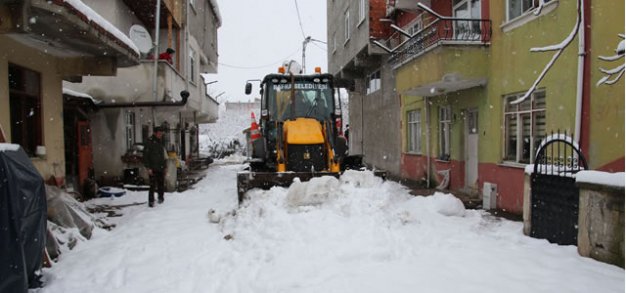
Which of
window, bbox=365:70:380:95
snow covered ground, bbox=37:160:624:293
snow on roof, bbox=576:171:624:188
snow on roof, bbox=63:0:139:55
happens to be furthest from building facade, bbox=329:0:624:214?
snow on roof, bbox=63:0:139:55

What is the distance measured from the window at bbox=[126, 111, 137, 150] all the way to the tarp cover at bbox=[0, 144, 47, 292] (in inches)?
360

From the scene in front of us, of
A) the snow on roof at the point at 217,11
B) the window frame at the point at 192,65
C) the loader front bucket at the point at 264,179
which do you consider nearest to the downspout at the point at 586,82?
the loader front bucket at the point at 264,179

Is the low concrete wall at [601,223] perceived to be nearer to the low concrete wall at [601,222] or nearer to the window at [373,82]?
the low concrete wall at [601,222]

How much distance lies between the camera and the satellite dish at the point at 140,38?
12109 mm

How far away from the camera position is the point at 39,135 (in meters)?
8.15

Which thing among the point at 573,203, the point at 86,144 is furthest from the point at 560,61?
the point at 86,144

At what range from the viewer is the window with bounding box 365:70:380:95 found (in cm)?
1862

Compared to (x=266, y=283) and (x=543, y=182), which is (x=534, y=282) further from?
(x=266, y=283)

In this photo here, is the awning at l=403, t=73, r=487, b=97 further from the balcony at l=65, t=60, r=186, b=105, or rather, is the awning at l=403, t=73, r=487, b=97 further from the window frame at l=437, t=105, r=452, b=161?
the balcony at l=65, t=60, r=186, b=105

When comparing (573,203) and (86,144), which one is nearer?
(573,203)

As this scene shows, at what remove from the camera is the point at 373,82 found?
19.3 meters

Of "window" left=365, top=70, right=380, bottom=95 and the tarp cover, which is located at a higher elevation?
"window" left=365, top=70, right=380, bottom=95

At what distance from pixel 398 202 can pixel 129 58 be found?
6.08 m

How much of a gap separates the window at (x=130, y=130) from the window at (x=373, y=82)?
9.96 metres
